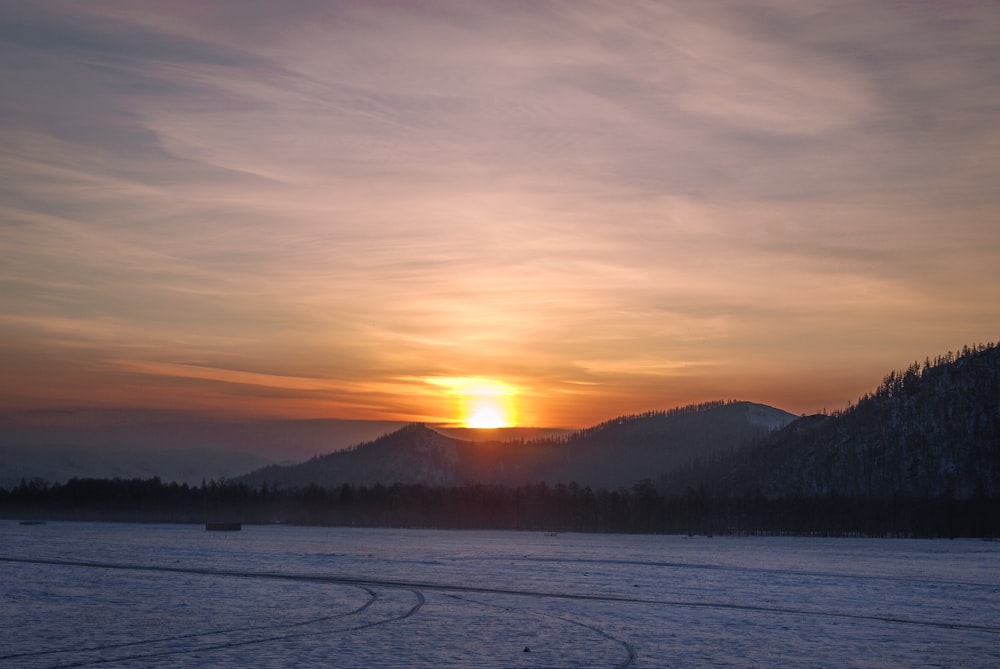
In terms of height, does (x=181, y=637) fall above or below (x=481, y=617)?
below

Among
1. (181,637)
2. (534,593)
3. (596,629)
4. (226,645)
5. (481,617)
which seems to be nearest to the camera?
(226,645)

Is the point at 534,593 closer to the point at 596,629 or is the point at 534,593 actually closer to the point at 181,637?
the point at 596,629

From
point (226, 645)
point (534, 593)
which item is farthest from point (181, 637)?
point (534, 593)

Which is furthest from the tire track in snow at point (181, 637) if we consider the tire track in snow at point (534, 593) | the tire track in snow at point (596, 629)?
the tire track in snow at point (534, 593)

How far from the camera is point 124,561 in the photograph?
89625 millimetres

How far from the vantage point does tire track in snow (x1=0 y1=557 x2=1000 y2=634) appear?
47250 millimetres

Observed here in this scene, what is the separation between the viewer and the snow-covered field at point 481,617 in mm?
35188

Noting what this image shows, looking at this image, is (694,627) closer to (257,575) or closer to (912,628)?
(912,628)

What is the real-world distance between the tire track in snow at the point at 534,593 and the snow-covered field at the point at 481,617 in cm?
18

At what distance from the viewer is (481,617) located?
4709cm

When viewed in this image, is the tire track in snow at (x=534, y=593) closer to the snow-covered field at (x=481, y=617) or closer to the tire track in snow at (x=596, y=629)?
the snow-covered field at (x=481, y=617)

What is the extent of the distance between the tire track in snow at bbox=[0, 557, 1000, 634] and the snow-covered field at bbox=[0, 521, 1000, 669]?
182 mm

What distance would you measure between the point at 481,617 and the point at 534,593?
1363 cm

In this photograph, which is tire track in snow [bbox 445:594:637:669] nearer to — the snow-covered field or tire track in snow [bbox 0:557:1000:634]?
the snow-covered field
